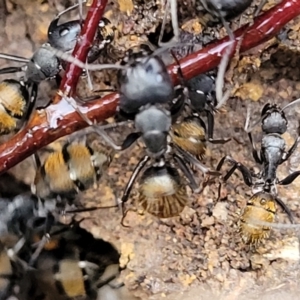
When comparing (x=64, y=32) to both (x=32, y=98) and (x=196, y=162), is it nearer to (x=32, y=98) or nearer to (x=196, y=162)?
(x=32, y=98)

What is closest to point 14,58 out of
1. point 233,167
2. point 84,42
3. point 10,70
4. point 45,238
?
point 10,70

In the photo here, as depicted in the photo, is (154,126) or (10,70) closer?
(154,126)

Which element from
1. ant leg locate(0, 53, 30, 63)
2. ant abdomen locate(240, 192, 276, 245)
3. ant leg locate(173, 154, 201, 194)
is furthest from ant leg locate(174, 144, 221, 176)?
ant leg locate(0, 53, 30, 63)

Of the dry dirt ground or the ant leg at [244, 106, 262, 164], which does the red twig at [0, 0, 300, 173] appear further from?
the ant leg at [244, 106, 262, 164]

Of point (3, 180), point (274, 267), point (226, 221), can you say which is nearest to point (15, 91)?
point (3, 180)

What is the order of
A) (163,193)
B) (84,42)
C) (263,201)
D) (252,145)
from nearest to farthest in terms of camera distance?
(84,42) → (163,193) → (263,201) → (252,145)

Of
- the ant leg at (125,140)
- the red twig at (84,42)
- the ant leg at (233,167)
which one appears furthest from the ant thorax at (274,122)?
the red twig at (84,42)

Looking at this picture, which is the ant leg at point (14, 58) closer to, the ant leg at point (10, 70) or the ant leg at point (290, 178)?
the ant leg at point (10, 70)
